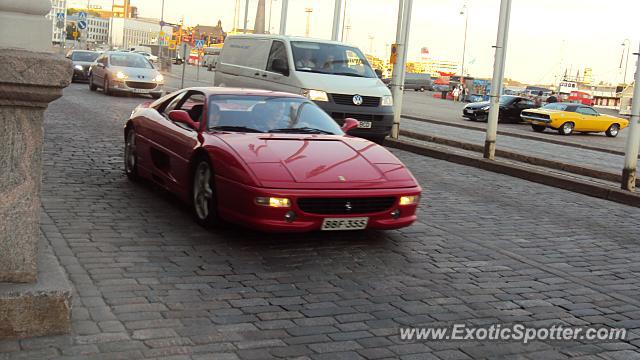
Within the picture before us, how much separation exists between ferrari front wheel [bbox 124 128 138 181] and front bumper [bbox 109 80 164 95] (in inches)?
751

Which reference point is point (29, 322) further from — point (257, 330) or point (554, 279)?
point (554, 279)

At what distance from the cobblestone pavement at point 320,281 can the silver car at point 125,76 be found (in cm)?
1904

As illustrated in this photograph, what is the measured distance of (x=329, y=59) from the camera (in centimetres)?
1694

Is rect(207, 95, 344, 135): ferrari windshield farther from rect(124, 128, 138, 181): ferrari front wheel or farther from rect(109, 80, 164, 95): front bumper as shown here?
rect(109, 80, 164, 95): front bumper

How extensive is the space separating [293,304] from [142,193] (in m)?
4.16

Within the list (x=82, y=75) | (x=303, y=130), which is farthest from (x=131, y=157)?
(x=82, y=75)

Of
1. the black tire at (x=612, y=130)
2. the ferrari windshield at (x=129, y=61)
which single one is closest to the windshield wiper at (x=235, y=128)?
the ferrari windshield at (x=129, y=61)

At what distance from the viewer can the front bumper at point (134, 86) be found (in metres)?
28.1

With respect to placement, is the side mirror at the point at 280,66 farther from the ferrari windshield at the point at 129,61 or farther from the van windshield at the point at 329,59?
the ferrari windshield at the point at 129,61

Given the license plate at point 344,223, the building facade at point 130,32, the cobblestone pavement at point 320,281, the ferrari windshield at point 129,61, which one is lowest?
the cobblestone pavement at point 320,281

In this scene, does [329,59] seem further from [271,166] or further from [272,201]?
[272,201]

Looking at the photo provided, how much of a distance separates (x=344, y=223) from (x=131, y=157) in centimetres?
386

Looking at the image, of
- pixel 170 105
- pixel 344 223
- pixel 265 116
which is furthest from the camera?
pixel 170 105

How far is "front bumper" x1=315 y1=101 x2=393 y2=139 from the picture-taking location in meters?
15.7
